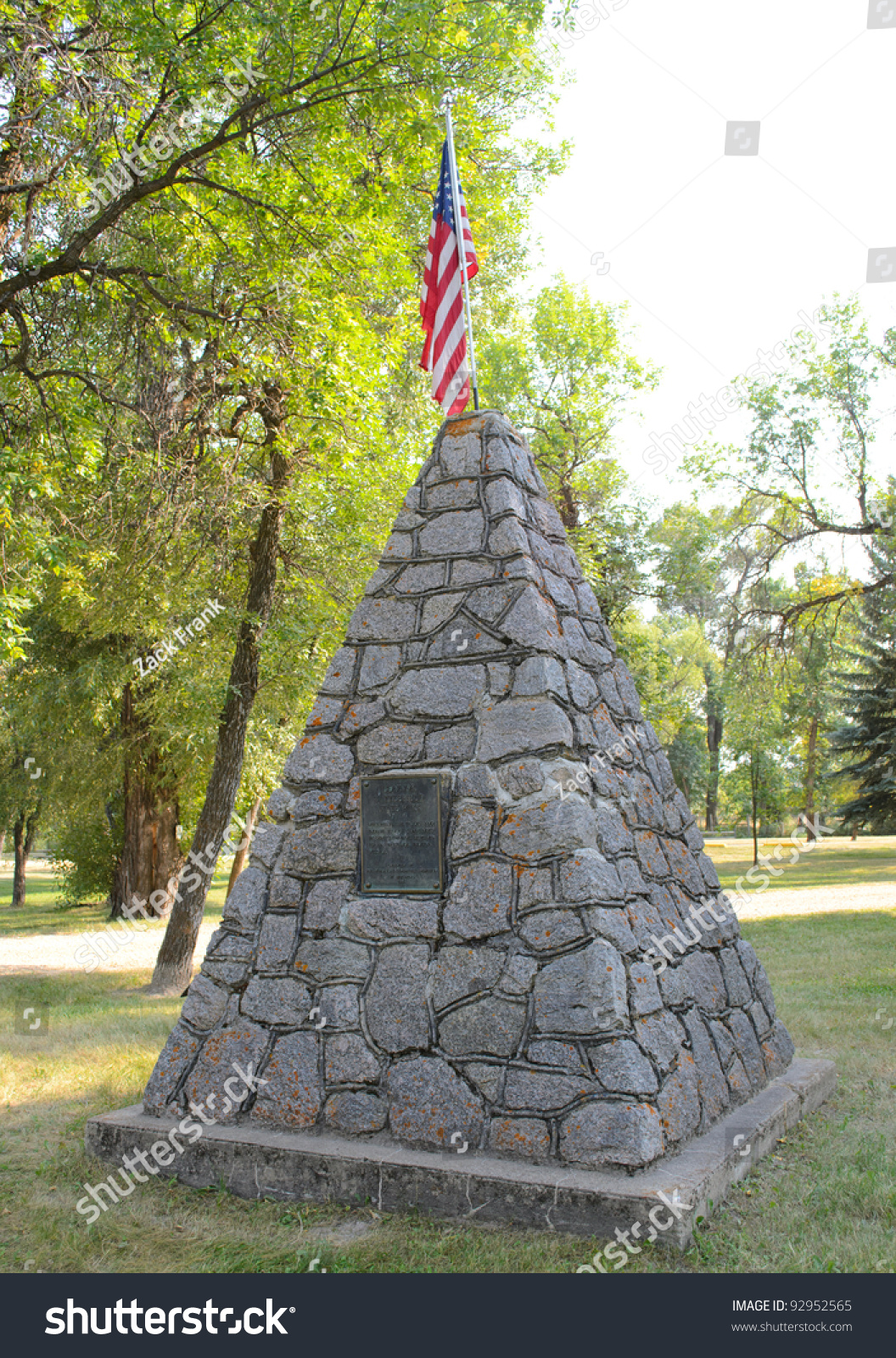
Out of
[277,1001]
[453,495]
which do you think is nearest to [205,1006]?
[277,1001]

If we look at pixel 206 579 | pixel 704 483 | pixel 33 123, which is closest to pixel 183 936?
pixel 206 579

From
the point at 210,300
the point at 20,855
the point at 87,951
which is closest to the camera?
the point at 210,300

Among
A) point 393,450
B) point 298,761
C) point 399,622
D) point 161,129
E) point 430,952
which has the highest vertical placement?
point 161,129

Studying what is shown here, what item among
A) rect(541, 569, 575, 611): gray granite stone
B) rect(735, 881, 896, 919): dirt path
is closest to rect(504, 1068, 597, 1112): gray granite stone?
rect(541, 569, 575, 611): gray granite stone

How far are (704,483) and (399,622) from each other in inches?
432

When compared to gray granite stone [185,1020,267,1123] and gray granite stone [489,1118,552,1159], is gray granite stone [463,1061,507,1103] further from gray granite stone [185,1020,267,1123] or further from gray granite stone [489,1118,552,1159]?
gray granite stone [185,1020,267,1123]

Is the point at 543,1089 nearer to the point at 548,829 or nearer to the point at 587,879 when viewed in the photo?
the point at 587,879

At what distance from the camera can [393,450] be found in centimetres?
1171

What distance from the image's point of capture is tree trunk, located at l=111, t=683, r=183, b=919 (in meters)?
15.2

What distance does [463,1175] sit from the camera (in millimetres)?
3771

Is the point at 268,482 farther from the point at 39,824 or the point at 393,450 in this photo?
the point at 39,824

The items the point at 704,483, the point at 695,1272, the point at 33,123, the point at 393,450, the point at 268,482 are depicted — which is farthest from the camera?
the point at 704,483

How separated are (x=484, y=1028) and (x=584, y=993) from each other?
490mm

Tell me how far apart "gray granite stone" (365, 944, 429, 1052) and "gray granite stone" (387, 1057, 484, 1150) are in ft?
0.34
